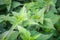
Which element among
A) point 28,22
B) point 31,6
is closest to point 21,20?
point 28,22

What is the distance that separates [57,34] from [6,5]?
50 cm

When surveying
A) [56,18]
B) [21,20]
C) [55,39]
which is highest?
[21,20]

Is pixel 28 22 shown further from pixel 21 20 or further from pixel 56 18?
pixel 56 18

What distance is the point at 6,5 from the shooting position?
4.84 ft

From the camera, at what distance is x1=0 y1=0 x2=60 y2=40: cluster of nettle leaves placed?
97 cm

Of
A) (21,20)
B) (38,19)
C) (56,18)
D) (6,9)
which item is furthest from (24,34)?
(6,9)

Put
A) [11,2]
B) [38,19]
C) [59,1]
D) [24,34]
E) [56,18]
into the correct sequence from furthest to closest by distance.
A: [59,1], [11,2], [56,18], [38,19], [24,34]

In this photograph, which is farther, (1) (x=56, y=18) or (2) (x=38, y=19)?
(1) (x=56, y=18)

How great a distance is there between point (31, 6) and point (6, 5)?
0.22 metres

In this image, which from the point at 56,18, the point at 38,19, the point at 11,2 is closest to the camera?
the point at 38,19

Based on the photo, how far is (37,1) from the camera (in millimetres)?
1457

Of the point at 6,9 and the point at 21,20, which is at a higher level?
the point at 21,20

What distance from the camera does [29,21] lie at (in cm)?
101

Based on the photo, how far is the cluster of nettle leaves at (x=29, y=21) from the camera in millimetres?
969
